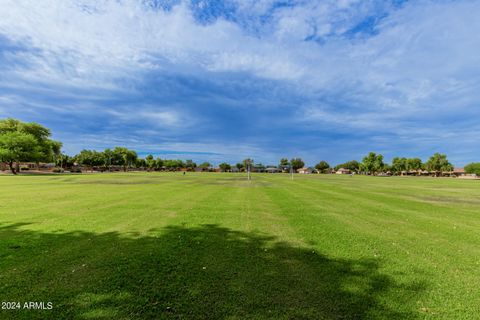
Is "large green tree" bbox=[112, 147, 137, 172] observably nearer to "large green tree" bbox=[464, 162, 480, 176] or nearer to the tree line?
the tree line

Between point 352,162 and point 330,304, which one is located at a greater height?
point 352,162

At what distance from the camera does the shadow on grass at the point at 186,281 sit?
3.72m

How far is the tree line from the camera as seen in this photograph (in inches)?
2457

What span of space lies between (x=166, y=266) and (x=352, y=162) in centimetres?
21398

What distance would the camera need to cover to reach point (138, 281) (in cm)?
463

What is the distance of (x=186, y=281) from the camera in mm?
4664

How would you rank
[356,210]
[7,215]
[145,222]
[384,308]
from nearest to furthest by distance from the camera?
[384,308], [145,222], [7,215], [356,210]

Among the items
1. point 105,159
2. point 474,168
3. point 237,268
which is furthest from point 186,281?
point 474,168

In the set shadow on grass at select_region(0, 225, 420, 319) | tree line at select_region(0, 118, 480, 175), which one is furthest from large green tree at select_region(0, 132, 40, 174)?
shadow on grass at select_region(0, 225, 420, 319)

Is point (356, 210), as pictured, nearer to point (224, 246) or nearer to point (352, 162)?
point (224, 246)

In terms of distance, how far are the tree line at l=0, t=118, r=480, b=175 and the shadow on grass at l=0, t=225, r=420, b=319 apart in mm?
51686

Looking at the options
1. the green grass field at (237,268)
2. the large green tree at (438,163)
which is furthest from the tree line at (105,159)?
the green grass field at (237,268)

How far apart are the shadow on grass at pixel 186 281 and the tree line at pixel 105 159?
2035 inches

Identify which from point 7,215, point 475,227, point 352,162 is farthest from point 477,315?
point 352,162
